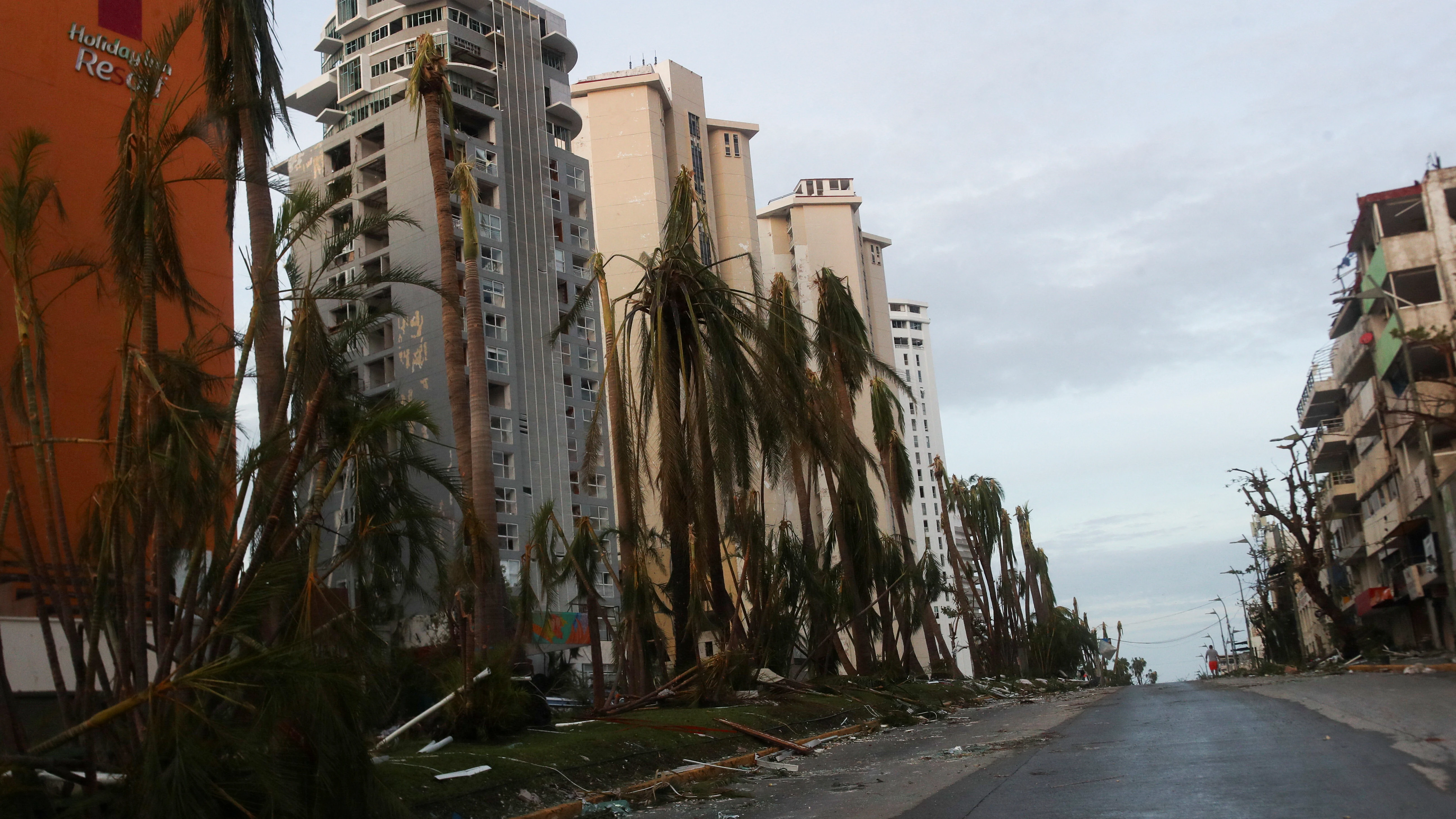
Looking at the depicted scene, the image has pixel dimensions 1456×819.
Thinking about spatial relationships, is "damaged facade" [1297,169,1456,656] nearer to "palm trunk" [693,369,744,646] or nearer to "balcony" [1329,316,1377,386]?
"balcony" [1329,316,1377,386]

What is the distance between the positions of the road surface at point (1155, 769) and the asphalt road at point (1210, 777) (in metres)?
0.03

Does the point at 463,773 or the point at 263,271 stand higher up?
the point at 263,271

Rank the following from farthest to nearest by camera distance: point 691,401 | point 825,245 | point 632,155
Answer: point 825,245
point 632,155
point 691,401

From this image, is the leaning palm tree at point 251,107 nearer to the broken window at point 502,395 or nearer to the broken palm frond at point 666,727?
the broken palm frond at point 666,727

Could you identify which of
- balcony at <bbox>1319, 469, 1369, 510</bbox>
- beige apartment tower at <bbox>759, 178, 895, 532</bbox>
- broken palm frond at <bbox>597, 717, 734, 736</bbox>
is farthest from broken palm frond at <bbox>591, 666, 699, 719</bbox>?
beige apartment tower at <bbox>759, 178, 895, 532</bbox>

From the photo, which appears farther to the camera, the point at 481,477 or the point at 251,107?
the point at 481,477

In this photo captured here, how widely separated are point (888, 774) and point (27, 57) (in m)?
32.6

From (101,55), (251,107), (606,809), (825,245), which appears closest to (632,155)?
(825,245)

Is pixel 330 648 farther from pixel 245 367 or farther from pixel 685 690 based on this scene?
pixel 685 690

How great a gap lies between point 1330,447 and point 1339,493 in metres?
2.81

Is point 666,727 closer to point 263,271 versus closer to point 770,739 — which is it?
point 770,739

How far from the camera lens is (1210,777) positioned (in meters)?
9.71

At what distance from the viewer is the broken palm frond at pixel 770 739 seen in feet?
54.3

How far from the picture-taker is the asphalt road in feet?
25.8
